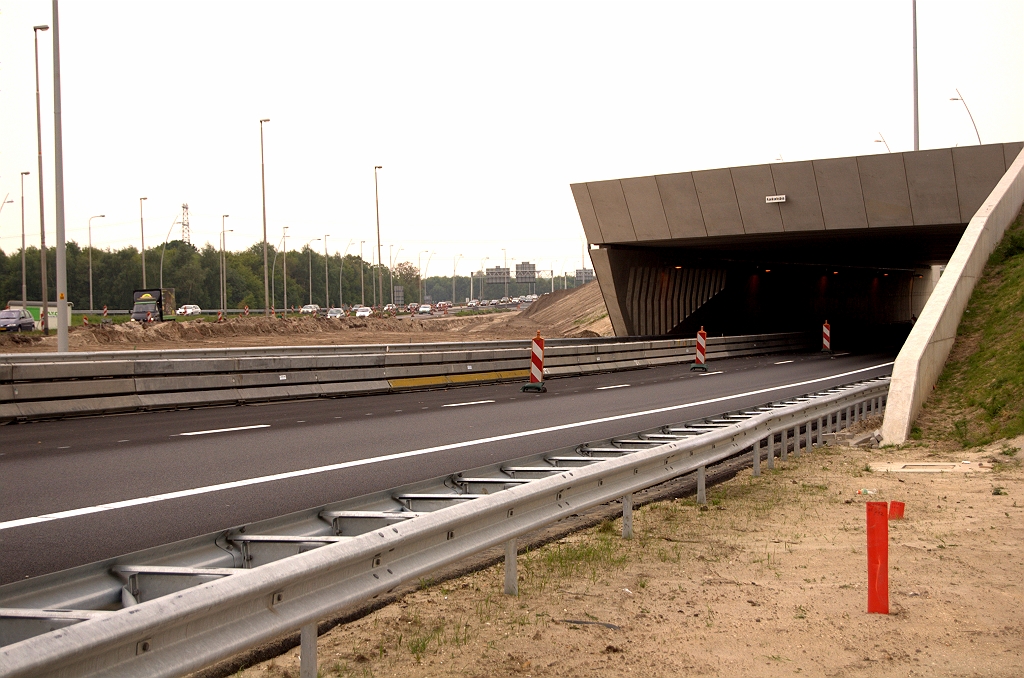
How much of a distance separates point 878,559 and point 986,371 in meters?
12.2

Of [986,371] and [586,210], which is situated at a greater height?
[586,210]

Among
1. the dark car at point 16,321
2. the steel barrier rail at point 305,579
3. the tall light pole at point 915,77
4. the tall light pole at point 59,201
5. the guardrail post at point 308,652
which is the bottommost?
the guardrail post at point 308,652

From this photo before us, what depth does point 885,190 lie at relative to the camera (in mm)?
37562

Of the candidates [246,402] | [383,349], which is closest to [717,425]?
[246,402]

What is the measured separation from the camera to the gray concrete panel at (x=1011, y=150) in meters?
34.4

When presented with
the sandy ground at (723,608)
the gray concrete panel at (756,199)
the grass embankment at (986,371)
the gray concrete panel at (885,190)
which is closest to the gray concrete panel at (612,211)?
the gray concrete panel at (756,199)

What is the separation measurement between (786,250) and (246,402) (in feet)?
125

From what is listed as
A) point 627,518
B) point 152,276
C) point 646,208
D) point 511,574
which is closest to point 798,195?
point 646,208

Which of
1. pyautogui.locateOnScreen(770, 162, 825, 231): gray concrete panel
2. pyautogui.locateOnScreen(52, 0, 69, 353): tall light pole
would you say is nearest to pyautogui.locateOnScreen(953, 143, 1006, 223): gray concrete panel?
pyautogui.locateOnScreen(770, 162, 825, 231): gray concrete panel

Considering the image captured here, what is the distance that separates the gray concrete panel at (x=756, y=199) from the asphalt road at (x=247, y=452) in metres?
19.2

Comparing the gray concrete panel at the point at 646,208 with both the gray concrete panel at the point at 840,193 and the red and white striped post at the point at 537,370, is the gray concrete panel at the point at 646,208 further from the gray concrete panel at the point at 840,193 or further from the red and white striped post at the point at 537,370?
the red and white striped post at the point at 537,370

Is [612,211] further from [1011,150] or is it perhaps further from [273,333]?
[273,333]

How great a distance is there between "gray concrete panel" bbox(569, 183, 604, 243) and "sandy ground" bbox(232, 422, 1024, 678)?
35.2 meters

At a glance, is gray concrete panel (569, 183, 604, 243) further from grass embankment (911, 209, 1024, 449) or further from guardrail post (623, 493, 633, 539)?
guardrail post (623, 493, 633, 539)
